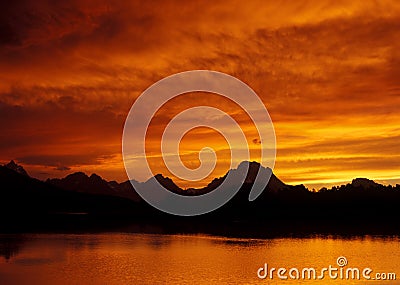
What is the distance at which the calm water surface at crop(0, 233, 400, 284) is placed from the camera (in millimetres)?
57281

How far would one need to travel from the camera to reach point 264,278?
56.7 m

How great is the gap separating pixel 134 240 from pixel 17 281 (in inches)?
1754

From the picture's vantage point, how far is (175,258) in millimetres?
73000

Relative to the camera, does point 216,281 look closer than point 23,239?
Yes

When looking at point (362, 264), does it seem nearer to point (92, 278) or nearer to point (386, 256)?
point (386, 256)

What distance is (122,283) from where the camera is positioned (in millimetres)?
54062

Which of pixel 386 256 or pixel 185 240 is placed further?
pixel 185 240

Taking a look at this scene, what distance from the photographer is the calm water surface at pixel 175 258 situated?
57.3 metres

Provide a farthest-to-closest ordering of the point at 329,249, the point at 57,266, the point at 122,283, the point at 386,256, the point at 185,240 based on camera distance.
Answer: the point at 185,240 → the point at 329,249 → the point at 386,256 → the point at 57,266 → the point at 122,283

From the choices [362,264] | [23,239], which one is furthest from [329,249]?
[23,239]

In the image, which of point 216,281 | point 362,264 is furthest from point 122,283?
point 362,264

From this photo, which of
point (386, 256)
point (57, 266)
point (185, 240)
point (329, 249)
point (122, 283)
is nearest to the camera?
point (122, 283)

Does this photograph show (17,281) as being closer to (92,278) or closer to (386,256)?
(92,278)

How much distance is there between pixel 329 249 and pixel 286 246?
7134 mm
